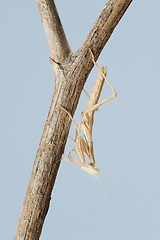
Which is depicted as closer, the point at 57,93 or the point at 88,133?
the point at 57,93

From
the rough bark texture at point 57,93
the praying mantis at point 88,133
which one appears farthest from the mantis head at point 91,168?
the rough bark texture at point 57,93

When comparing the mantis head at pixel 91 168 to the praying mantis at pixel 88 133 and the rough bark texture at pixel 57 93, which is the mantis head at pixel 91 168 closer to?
the praying mantis at pixel 88 133

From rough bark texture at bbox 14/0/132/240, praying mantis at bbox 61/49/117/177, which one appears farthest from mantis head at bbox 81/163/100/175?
rough bark texture at bbox 14/0/132/240

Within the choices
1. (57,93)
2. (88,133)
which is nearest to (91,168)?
(88,133)

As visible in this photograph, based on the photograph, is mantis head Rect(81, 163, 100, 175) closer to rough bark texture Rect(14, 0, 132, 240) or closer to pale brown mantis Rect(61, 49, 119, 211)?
pale brown mantis Rect(61, 49, 119, 211)

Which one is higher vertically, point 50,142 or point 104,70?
point 104,70

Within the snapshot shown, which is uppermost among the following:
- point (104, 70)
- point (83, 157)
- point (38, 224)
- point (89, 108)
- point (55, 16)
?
point (55, 16)

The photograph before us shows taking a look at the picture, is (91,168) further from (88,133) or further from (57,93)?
(57,93)

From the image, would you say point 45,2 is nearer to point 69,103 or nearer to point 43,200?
point 69,103

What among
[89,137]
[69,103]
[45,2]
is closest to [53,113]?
[69,103]
